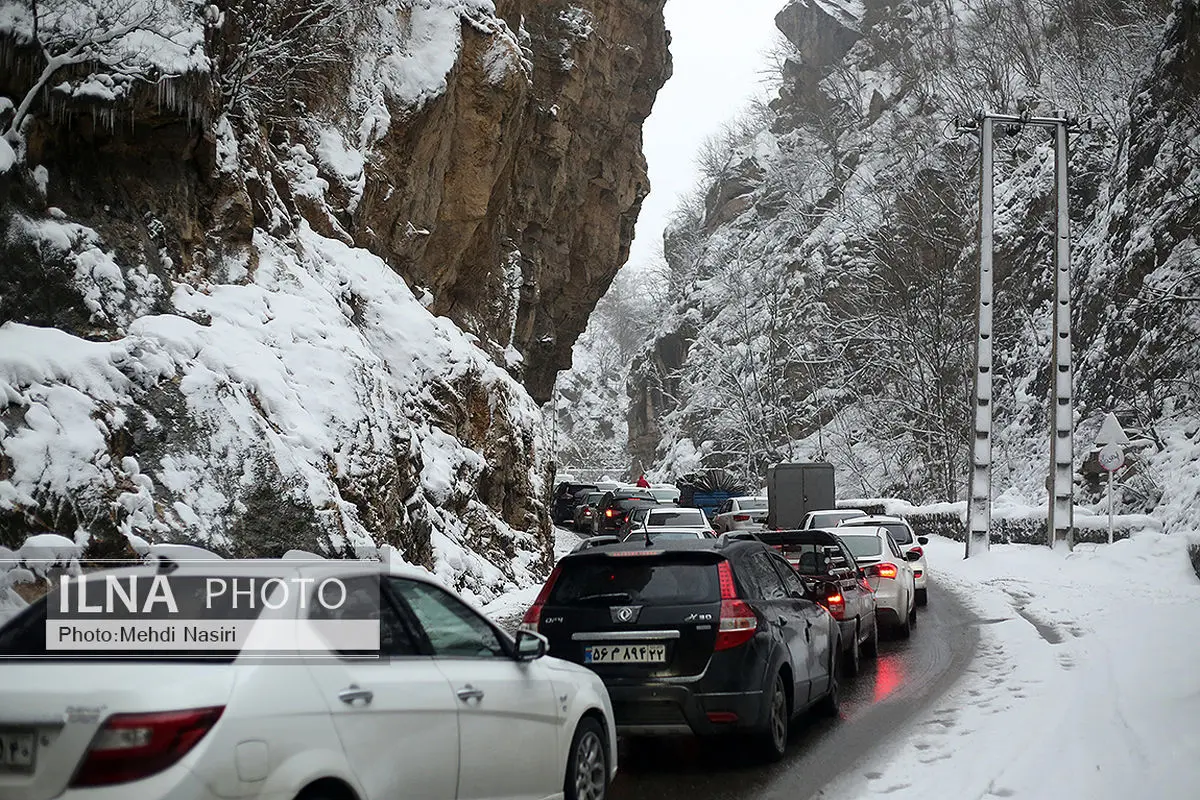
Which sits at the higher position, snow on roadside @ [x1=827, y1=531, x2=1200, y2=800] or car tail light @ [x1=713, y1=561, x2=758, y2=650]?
car tail light @ [x1=713, y1=561, x2=758, y2=650]

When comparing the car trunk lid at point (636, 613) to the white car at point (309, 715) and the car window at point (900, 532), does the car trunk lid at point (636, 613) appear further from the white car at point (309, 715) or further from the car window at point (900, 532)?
the car window at point (900, 532)

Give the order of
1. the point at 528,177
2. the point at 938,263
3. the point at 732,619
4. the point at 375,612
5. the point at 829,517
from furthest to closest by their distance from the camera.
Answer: the point at 938,263, the point at 528,177, the point at 829,517, the point at 732,619, the point at 375,612

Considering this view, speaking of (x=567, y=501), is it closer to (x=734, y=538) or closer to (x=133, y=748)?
(x=734, y=538)

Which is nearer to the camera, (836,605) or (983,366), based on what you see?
(836,605)

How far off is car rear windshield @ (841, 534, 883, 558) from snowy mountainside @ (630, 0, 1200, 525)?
15.6m

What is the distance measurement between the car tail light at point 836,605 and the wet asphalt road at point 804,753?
2.28 ft

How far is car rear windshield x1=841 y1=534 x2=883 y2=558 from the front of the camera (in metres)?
16.3

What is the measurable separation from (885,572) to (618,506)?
21.2 meters

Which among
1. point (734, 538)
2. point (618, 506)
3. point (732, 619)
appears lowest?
point (618, 506)

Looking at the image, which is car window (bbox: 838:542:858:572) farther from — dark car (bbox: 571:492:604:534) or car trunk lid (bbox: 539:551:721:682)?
dark car (bbox: 571:492:604:534)

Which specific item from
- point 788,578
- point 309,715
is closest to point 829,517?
point 788,578

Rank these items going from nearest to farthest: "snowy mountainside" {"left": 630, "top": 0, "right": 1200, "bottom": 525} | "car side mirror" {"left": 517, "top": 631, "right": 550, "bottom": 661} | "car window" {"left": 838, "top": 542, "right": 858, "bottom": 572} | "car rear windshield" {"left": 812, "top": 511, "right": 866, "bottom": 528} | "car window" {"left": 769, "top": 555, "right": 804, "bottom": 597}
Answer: "car side mirror" {"left": 517, "top": 631, "right": 550, "bottom": 661} → "car window" {"left": 769, "top": 555, "right": 804, "bottom": 597} → "car window" {"left": 838, "top": 542, "right": 858, "bottom": 572} → "car rear windshield" {"left": 812, "top": 511, "right": 866, "bottom": 528} → "snowy mountainside" {"left": 630, "top": 0, "right": 1200, "bottom": 525}

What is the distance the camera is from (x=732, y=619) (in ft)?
25.3

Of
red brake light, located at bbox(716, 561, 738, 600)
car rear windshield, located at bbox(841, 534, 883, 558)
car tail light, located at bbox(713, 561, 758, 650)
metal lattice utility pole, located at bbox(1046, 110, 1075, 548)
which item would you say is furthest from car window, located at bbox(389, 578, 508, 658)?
metal lattice utility pole, located at bbox(1046, 110, 1075, 548)
